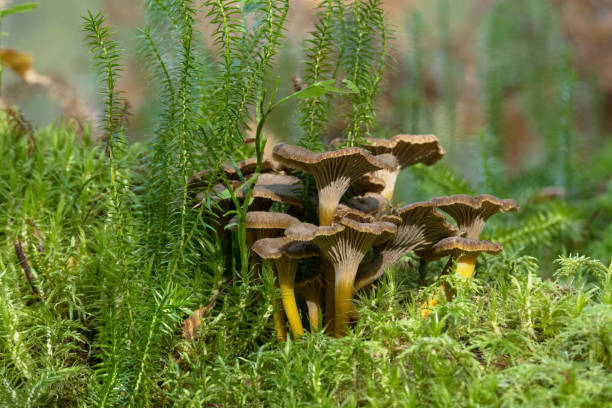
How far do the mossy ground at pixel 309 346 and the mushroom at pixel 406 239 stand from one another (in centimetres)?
A: 7

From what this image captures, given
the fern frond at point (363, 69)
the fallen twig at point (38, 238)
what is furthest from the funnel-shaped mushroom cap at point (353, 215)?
the fallen twig at point (38, 238)

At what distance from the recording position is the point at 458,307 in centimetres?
154

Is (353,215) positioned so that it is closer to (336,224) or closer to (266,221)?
(336,224)

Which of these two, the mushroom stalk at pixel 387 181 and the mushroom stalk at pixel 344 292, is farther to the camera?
the mushroom stalk at pixel 387 181

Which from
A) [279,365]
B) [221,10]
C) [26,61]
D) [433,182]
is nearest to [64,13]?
[26,61]

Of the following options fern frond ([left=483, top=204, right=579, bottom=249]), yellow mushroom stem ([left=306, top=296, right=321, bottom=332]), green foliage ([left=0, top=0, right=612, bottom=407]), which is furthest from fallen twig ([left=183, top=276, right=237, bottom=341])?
fern frond ([left=483, top=204, right=579, bottom=249])

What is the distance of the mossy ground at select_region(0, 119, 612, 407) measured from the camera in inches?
51.4

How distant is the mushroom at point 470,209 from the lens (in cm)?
170

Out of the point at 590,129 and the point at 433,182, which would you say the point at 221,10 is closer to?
the point at 433,182

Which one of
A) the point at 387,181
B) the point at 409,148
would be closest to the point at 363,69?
the point at 409,148

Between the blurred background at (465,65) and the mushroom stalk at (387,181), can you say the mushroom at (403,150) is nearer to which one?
the mushroom stalk at (387,181)

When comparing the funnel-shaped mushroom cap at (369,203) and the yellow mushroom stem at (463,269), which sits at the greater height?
the funnel-shaped mushroom cap at (369,203)

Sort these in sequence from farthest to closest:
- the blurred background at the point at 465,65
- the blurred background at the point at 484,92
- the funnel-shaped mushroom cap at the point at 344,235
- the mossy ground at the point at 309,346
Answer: the blurred background at the point at 465,65
the blurred background at the point at 484,92
the funnel-shaped mushroom cap at the point at 344,235
the mossy ground at the point at 309,346

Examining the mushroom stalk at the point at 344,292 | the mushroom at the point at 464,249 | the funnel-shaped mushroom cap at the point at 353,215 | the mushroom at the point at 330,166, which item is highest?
the mushroom at the point at 330,166
